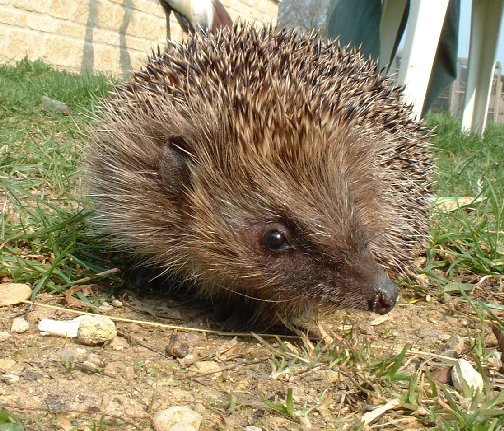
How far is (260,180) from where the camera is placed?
2.00m

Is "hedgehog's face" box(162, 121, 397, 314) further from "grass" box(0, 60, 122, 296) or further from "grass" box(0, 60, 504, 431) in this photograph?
"grass" box(0, 60, 122, 296)

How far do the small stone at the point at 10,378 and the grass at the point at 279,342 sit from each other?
0.79ft

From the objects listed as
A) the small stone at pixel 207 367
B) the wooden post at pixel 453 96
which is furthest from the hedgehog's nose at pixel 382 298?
the wooden post at pixel 453 96

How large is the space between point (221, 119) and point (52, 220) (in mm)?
833

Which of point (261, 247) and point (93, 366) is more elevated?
point (261, 247)

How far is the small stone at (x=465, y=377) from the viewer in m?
1.69

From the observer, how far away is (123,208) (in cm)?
235

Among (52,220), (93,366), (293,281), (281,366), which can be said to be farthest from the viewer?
(52,220)

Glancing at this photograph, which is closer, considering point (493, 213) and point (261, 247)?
point (261, 247)

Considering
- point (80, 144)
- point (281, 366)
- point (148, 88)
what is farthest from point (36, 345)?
point (80, 144)

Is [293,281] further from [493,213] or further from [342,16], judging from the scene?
[342,16]

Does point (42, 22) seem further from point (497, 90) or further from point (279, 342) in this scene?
point (497, 90)

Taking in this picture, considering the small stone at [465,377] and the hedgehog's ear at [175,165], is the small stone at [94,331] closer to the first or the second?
the hedgehog's ear at [175,165]

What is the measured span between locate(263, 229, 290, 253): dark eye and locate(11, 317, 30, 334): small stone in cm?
71
